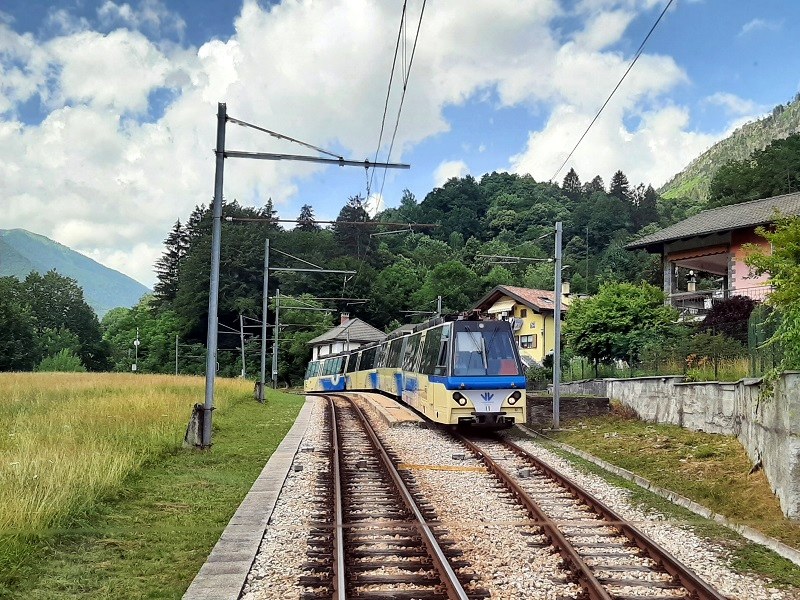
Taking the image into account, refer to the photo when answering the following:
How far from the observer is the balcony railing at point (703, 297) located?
90.9 ft

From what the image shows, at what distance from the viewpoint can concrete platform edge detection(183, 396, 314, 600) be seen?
598 cm

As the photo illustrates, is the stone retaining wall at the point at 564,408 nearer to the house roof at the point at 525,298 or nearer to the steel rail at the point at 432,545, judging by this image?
the steel rail at the point at 432,545

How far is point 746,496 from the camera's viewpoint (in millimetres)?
9719

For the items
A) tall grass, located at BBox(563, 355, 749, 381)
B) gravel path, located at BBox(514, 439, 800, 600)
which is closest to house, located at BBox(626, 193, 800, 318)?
tall grass, located at BBox(563, 355, 749, 381)

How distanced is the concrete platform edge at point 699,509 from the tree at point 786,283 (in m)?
2.05

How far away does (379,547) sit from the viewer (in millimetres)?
7410

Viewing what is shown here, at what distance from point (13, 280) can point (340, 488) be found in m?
118

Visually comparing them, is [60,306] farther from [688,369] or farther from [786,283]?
[786,283]

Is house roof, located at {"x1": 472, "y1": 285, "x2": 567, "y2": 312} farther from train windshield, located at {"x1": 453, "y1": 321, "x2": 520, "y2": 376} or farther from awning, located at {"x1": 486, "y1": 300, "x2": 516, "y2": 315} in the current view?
train windshield, located at {"x1": 453, "y1": 321, "x2": 520, "y2": 376}

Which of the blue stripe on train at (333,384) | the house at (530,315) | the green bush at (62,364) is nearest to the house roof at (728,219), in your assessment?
the house at (530,315)

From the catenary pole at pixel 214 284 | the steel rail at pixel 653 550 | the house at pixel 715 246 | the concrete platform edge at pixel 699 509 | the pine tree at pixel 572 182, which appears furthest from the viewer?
the pine tree at pixel 572 182

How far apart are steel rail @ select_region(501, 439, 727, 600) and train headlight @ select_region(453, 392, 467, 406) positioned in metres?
5.80

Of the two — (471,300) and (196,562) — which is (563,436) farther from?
(471,300)

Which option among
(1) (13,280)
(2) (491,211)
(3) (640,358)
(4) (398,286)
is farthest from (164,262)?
(3) (640,358)
